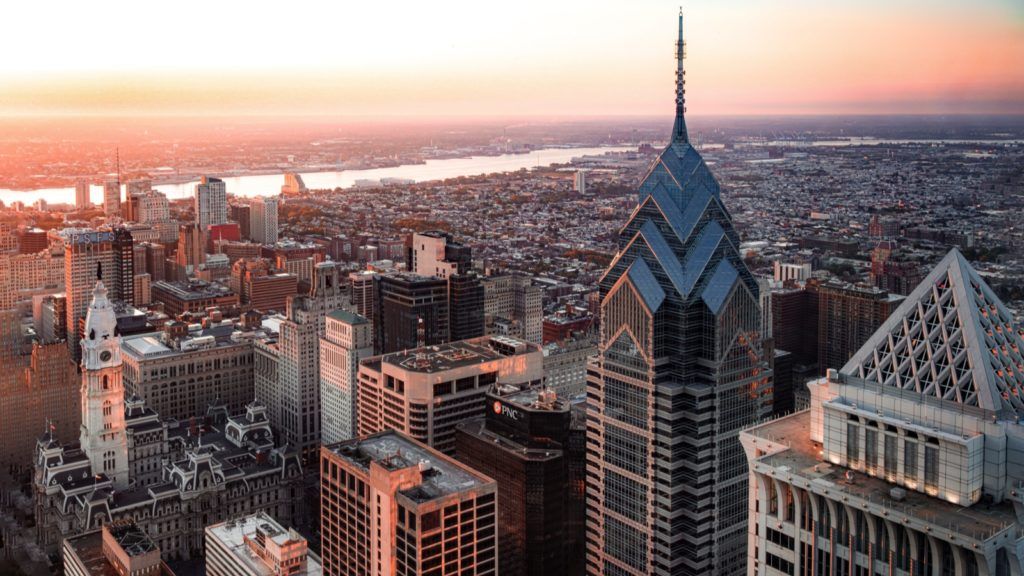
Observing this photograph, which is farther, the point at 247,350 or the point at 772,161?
the point at 247,350

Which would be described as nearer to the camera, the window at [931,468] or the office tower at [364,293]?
the window at [931,468]

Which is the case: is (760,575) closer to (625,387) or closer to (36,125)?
(625,387)

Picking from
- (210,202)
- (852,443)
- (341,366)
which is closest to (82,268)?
(341,366)

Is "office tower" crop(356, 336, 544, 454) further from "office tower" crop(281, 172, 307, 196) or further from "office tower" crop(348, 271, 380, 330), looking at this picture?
"office tower" crop(281, 172, 307, 196)

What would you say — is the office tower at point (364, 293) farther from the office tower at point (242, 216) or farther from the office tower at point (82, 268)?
the office tower at point (242, 216)

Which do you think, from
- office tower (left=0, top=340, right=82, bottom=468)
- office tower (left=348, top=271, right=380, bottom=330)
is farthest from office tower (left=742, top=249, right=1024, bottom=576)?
office tower (left=0, top=340, right=82, bottom=468)

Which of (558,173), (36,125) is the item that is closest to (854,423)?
(36,125)

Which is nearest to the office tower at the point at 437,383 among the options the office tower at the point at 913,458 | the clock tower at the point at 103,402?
the clock tower at the point at 103,402

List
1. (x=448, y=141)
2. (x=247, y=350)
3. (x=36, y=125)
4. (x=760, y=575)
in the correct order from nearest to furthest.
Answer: (x=760, y=575), (x=247, y=350), (x=36, y=125), (x=448, y=141)
